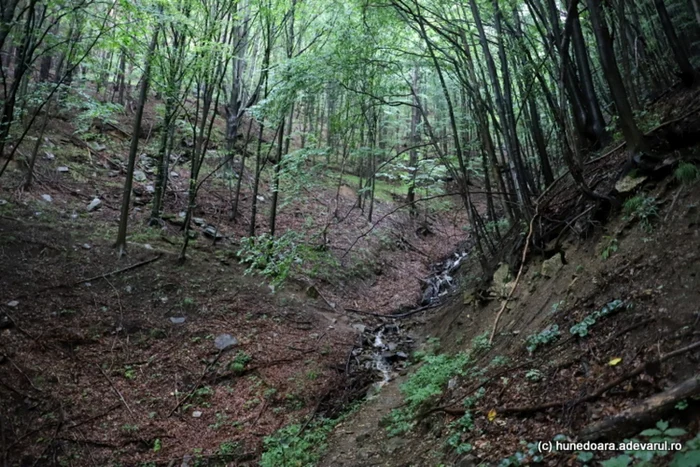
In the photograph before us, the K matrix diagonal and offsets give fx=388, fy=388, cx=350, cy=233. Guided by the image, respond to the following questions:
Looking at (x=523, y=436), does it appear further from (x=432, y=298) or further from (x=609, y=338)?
(x=432, y=298)

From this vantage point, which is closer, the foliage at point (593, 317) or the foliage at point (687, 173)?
the foliage at point (593, 317)

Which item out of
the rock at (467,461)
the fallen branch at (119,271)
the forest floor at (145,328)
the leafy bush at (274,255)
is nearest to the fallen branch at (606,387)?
the rock at (467,461)

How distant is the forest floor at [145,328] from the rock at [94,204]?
6.5 inches

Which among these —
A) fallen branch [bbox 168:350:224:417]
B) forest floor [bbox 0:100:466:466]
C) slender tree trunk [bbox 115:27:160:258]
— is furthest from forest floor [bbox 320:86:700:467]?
slender tree trunk [bbox 115:27:160:258]

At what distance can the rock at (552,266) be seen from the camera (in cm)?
544

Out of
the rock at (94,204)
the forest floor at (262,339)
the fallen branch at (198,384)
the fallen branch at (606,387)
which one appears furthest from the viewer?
the rock at (94,204)

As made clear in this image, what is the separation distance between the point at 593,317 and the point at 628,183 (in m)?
1.82

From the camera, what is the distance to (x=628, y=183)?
4.54 metres

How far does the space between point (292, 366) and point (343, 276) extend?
4662 millimetres

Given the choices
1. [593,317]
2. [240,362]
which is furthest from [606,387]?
[240,362]

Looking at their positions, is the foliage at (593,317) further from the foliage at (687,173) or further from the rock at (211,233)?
the rock at (211,233)

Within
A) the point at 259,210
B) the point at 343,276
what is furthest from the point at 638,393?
the point at 259,210

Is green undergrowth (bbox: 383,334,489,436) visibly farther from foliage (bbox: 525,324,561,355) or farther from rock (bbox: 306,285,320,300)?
rock (bbox: 306,285,320,300)

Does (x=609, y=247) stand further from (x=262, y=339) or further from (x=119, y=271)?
(x=119, y=271)
